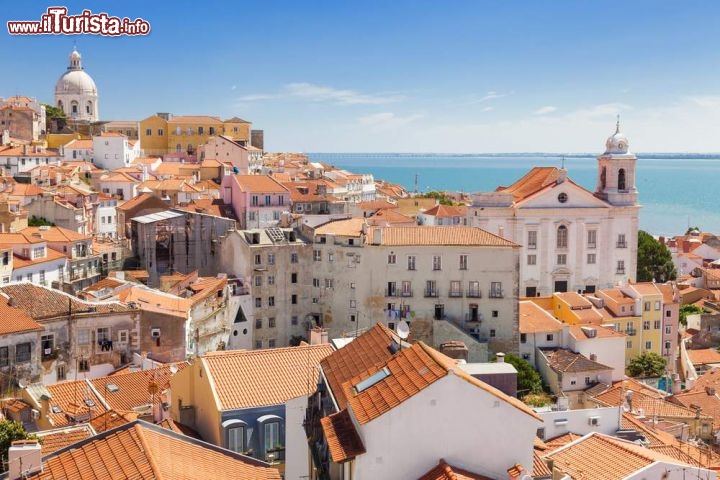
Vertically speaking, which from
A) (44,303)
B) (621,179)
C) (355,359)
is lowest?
(44,303)

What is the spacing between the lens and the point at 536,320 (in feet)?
126

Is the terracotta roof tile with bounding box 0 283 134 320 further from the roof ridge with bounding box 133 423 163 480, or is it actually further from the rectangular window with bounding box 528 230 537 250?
the rectangular window with bounding box 528 230 537 250

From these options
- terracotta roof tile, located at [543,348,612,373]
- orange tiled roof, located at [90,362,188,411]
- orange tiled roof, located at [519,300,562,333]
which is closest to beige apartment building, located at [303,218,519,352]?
orange tiled roof, located at [519,300,562,333]

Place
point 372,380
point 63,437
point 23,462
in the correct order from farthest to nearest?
point 63,437 < point 372,380 < point 23,462

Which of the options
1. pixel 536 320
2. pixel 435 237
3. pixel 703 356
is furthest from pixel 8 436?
pixel 703 356

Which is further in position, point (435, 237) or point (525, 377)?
point (435, 237)

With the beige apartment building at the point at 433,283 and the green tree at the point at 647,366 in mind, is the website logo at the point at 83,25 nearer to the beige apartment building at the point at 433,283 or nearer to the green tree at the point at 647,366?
the beige apartment building at the point at 433,283

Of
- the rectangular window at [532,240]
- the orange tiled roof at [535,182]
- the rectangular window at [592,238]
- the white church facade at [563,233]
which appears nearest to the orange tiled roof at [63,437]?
the white church facade at [563,233]

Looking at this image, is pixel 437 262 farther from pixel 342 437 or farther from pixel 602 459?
pixel 342 437

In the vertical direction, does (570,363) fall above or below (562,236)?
below

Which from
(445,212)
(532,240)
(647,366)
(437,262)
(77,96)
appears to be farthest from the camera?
(77,96)

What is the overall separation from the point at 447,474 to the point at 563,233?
43.2 m

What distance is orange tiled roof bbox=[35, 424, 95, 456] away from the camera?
14.3 m

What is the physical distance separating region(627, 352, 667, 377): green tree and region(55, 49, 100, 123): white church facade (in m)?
80.0
